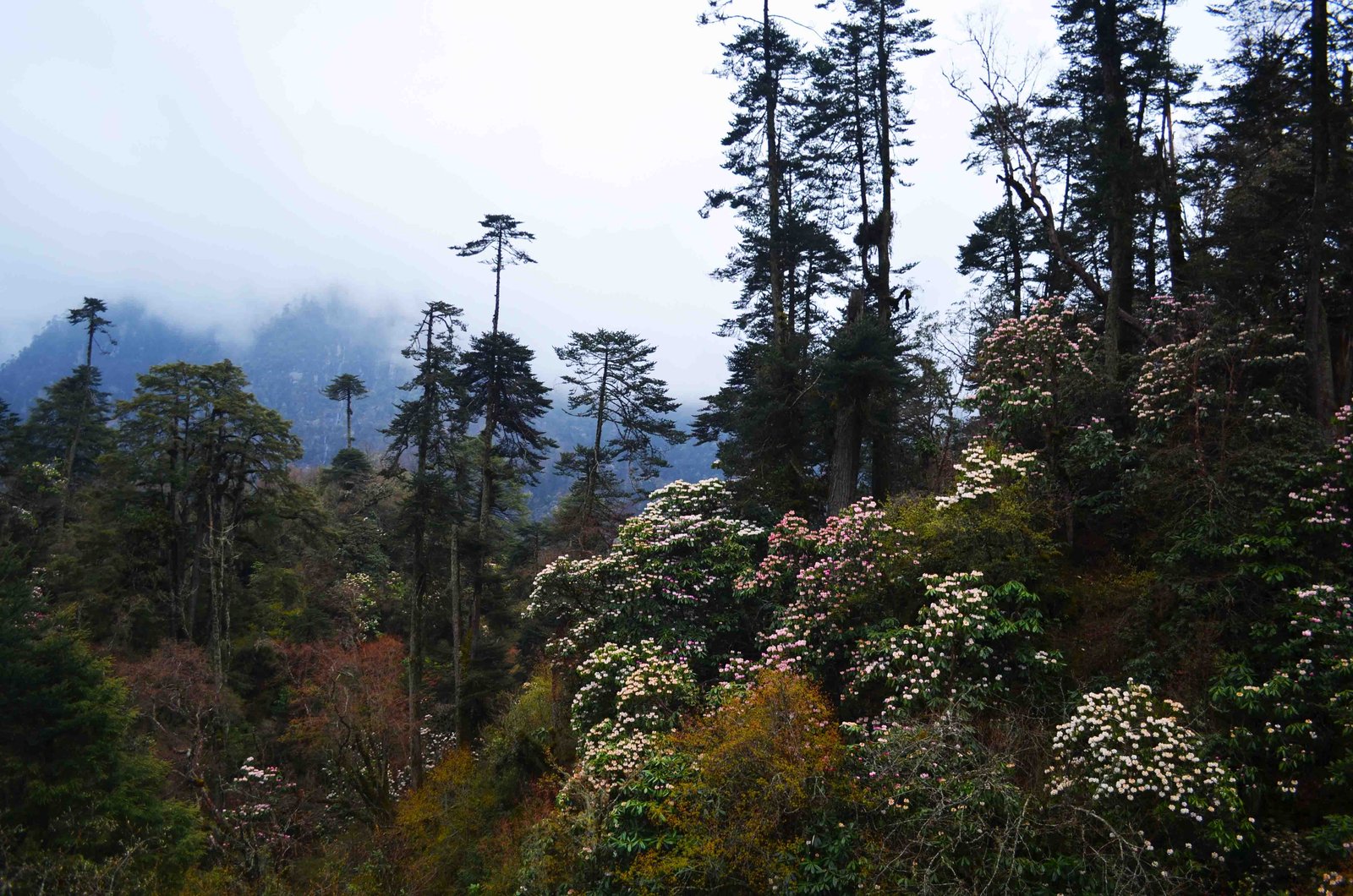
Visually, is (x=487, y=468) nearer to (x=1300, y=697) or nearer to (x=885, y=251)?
(x=885, y=251)

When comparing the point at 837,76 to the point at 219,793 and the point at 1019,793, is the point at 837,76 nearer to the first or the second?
the point at 1019,793

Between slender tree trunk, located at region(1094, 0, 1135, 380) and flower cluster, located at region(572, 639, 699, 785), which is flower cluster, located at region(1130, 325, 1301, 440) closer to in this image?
slender tree trunk, located at region(1094, 0, 1135, 380)

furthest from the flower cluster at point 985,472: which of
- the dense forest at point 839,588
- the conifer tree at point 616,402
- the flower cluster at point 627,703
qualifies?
the conifer tree at point 616,402

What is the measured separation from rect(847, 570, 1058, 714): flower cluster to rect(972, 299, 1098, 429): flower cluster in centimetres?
412

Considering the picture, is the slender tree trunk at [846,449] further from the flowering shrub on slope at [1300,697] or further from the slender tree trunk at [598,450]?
the slender tree trunk at [598,450]

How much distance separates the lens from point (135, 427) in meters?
23.5

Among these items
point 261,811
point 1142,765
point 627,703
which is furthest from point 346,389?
point 1142,765

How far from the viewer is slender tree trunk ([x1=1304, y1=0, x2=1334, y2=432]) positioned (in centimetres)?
1070

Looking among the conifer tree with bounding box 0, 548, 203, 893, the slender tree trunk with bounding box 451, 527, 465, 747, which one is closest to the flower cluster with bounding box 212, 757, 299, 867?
the conifer tree with bounding box 0, 548, 203, 893

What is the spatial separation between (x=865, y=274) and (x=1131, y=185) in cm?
628

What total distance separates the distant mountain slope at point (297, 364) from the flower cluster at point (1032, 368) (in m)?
95.5

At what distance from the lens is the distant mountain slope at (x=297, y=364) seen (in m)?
126

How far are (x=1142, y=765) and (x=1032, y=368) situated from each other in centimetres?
801

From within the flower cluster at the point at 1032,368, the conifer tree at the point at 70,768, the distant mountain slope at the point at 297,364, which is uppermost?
the distant mountain slope at the point at 297,364
